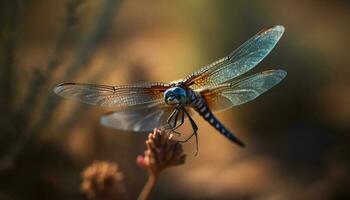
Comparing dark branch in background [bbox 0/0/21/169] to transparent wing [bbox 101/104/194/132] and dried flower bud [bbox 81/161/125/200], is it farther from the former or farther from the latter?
dried flower bud [bbox 81/161/125/200]

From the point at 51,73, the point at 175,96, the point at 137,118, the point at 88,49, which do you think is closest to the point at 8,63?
the point at 51,73

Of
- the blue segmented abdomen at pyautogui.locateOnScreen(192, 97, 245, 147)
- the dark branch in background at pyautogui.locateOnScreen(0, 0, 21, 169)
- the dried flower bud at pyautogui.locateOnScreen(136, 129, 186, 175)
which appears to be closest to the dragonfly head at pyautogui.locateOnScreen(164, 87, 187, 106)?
the blue segmented abdomen at pyautogui.locateOnScreen(192, 97, 245, 147)

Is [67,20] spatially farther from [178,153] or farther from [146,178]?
[146,178]

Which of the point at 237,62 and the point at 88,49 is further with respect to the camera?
the point at 88,49

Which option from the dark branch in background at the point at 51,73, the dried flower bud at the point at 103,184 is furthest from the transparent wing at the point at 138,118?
the dark branch in background at the point at 51,73

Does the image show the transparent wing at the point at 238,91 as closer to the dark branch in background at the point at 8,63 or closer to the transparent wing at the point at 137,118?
the transparent wing at the point at 137,118

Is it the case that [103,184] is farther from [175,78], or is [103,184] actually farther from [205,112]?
[175,78]
